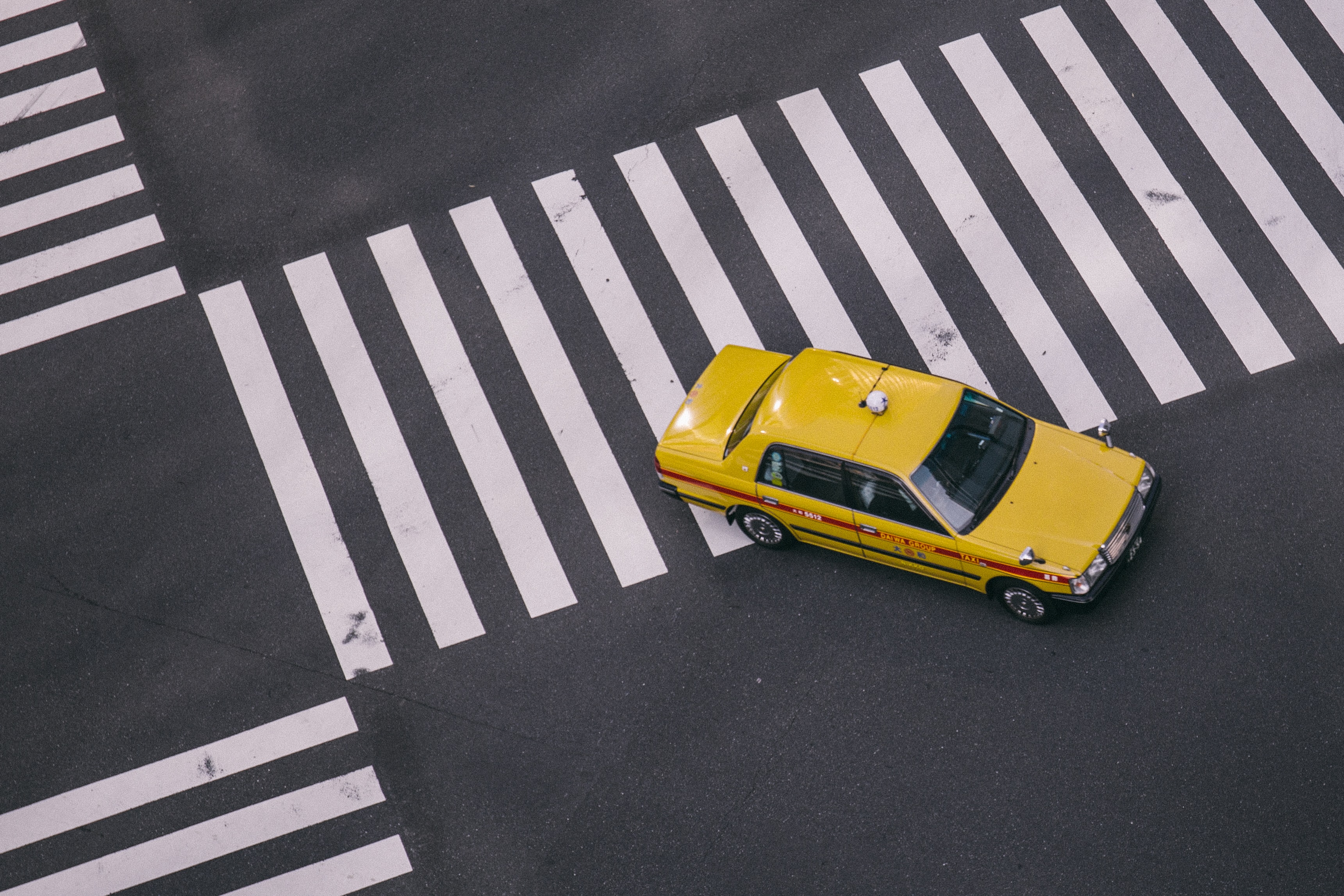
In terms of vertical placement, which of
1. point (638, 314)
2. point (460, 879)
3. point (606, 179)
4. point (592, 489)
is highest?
point (606, 179)

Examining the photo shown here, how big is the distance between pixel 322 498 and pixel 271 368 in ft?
5.72

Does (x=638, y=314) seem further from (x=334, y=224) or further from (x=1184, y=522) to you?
(x=1184, y=522)

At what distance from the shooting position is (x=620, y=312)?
12266mm

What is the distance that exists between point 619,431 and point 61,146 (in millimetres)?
7912

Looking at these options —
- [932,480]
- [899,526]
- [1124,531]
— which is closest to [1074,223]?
[1124,531]

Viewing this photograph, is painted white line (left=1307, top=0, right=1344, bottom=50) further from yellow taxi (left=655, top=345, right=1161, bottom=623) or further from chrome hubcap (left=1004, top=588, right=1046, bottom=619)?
chrome hubcap (left=1004, top=588, right=1046, bottom=619)

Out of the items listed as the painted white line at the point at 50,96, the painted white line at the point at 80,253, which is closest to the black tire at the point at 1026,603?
the painted white line at the point at 80,253

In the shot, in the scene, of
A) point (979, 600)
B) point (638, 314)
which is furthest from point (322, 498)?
point (979, 600)

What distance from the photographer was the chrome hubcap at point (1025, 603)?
9.95 meters

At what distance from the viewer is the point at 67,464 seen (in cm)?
1223

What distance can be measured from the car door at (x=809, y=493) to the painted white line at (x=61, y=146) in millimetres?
9145

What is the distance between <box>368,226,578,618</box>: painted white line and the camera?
11.1 meters

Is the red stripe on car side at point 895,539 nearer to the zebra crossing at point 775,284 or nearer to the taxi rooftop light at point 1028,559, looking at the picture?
the taxi rooftop light at point 1028,559

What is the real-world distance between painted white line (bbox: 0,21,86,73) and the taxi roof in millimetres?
10249
